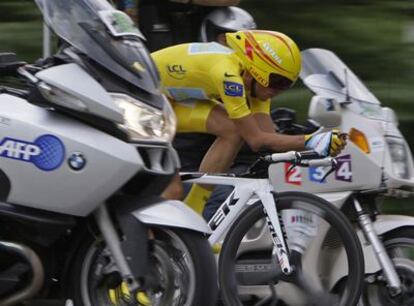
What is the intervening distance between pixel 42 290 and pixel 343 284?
142cm

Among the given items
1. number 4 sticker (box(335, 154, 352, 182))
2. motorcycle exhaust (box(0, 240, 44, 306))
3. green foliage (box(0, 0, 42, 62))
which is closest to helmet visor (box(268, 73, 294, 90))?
number 4 sticker (box(335, 154, 352, 182))

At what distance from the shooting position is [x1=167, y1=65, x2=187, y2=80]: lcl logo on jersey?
5.25 m

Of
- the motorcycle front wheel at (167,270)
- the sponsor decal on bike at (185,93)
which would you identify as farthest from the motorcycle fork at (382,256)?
the sponsor decal on bike at (185,93)

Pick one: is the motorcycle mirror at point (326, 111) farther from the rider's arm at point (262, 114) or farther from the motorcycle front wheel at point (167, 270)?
the motorcycle front wheel at point (167, 270)

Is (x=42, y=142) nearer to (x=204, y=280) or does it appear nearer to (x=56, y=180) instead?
(x=56, y=180)

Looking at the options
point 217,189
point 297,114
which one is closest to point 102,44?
point 217,189

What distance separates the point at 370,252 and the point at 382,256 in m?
0.12

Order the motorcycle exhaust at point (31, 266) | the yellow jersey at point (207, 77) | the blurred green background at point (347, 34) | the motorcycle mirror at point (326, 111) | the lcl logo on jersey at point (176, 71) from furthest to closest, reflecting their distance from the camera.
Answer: the blurred green background at point (347, 34), the lcl logo on jersey at point (176, 71), the yellow jersey at point (207, 77), the motorcycle mirror at point (326, 111), the motorcycle exhaust at point (31, 266)

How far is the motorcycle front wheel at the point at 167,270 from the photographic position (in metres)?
4.20

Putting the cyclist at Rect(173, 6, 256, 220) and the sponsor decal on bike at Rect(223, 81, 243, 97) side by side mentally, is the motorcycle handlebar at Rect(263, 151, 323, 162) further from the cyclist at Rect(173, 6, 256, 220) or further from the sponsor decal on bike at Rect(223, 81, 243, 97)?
the cyclist at Rect(173, 6, 256, 220)

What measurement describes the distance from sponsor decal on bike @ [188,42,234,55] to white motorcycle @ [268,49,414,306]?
1.69 ft

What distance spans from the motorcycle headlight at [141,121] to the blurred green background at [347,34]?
6.62 ft

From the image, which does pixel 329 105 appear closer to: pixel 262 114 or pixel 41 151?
pixel 262 114

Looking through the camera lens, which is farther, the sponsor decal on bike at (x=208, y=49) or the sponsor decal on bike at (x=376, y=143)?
the sponsor decal on bike at (x=208, y=49)
